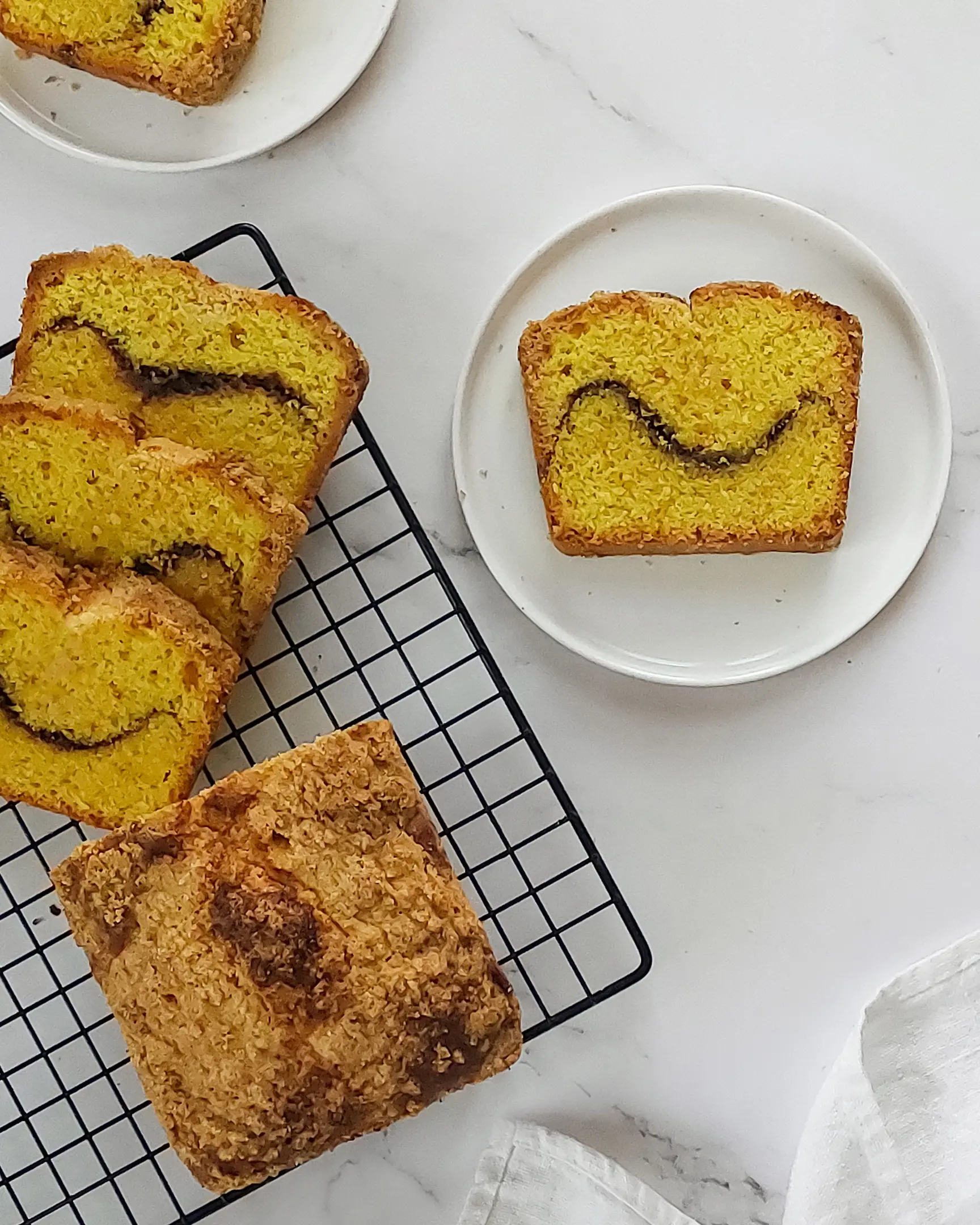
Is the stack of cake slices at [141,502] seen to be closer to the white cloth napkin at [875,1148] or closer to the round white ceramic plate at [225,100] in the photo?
the round white ceramic plate at [225,100]

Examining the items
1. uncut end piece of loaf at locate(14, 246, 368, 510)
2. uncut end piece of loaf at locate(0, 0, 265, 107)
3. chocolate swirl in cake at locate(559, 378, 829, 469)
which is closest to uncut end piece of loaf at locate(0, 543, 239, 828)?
uncut end piece of loaf at locate(14, 246, 368, 510)

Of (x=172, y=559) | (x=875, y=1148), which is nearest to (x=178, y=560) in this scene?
(x=172, y=559)

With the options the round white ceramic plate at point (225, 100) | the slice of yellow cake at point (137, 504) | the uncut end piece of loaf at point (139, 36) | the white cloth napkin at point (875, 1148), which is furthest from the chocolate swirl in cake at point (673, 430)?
the white cloth napkin at point (875, 1148)

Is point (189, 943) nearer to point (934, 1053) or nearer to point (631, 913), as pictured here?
point (631, 913)

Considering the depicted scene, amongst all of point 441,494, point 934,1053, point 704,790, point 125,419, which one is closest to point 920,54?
point 441,494

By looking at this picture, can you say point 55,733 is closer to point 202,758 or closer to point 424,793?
point 202,758

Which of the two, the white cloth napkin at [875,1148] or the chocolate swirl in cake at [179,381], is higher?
the chocolate swirl in cake at [179,381]
